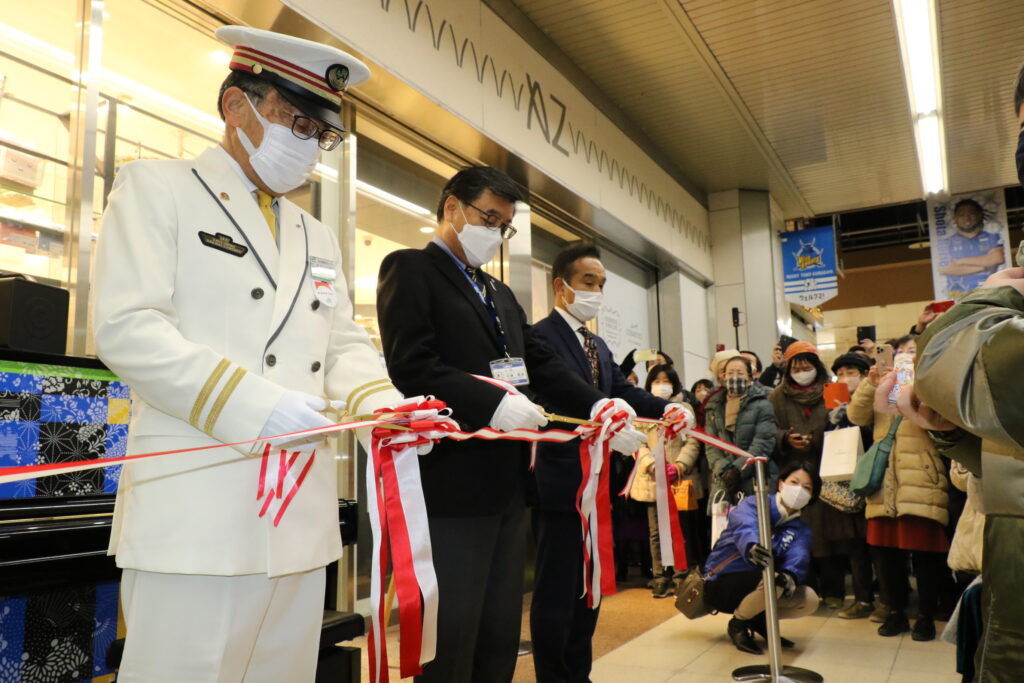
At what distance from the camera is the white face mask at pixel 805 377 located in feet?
17.7

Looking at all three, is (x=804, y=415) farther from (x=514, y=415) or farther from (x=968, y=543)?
(x=514, y=415)

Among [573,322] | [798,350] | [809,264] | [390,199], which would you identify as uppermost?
[809,264]

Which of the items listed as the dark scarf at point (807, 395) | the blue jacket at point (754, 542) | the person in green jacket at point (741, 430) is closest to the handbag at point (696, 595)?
the blue jacket at point (754, 542)

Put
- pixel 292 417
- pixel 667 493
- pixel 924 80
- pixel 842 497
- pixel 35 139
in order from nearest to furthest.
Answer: pixel 292 417, pixel 667 493, pixel 35 139, pixel 842 497, pixel 924 80

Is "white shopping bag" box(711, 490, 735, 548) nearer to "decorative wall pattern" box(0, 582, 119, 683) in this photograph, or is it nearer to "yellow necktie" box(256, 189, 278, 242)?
"decorative wall pattern" box(0, 582, 119, 683)

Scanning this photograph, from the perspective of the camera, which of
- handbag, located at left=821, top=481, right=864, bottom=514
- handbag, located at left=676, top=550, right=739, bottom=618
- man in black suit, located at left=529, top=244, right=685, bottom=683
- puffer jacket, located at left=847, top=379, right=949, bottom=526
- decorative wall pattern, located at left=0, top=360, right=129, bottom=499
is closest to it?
decorative wall pattern, located at left=0, top=360, right=129, bottom=499

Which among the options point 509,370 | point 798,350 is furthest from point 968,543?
point 798,350

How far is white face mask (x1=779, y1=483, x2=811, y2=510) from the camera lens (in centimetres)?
425

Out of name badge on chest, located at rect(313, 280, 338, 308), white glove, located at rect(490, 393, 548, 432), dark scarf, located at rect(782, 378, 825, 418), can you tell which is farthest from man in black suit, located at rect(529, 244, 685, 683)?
dark scarf, located at rect(782, 378, 825, 418)

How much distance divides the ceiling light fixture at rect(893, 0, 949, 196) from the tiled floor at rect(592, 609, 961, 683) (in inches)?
187

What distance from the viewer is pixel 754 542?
13.1ft

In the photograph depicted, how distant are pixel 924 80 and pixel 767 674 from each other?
20.9ft

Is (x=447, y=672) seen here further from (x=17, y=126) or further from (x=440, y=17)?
(x=440, y=17)

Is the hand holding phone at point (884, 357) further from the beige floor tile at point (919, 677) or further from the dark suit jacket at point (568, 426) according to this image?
the dark suit jacket at point (568, 426)
